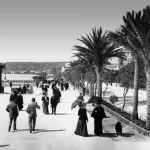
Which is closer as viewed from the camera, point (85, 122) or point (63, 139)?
point (63, 139)

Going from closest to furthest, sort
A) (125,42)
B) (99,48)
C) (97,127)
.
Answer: (97,127) → (125,42) → (99,48)

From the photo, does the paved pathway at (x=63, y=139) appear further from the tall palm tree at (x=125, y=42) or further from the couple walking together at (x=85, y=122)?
the tall palm tree at (x=125, y=42)

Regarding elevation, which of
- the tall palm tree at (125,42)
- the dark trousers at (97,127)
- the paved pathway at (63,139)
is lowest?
the paved pathway at (63,139)

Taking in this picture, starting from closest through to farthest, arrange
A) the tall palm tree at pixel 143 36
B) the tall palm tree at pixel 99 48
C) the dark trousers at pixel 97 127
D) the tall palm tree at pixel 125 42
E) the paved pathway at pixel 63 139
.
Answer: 1. the paved pathway at pixel 63 139
2. the dark trousers at pixel 97 127
3. the tall palm tree at pixel 143 36
4. the tall palm tree at pixel 125 42
5. the tall palm tree at pixel 99 48

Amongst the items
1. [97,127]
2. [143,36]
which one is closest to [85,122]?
[97,127]

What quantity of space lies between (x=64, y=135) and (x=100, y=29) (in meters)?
12.4

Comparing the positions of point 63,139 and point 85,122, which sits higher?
point 85,122

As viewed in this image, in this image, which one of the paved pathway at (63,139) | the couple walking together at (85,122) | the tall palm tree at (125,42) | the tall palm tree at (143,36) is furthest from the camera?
the tall palm tree at (125,42)

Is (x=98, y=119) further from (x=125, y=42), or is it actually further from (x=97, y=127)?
(x=125, y=42)

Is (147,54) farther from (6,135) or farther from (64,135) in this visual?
(6,135)

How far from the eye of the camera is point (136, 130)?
996 cm

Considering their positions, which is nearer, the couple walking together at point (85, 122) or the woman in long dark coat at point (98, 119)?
the couple walking together at point (85, 122)

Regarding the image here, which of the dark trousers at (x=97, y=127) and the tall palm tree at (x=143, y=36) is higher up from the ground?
the tall palm tree at (x=143, y=36)

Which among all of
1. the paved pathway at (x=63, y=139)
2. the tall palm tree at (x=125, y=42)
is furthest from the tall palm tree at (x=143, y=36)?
the paved pathway at (x=63, y=139)
